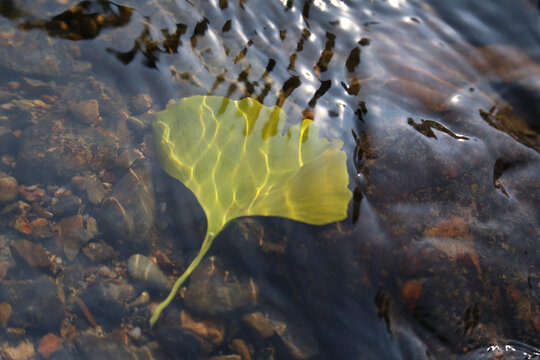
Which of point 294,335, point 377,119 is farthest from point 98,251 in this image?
point 377,119

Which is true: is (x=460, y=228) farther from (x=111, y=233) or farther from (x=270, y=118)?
(x=111, y=233)

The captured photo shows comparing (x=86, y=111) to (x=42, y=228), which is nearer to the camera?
(x=42, y=228)

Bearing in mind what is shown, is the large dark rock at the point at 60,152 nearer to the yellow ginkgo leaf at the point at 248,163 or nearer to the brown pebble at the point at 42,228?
the brown pebble at the point at 42,228

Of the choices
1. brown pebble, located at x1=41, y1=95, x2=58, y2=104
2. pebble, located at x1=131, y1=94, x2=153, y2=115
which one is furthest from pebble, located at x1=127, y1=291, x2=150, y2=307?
brown pebble, located at x1=41, y1=95, x2=58, y2=104

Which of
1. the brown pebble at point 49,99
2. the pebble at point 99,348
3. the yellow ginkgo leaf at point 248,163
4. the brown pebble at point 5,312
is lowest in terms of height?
the brown pebble at point 5,312

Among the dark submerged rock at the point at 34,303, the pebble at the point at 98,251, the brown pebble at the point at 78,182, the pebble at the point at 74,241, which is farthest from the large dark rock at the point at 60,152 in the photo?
the dark submerged rock at the point at 34,303

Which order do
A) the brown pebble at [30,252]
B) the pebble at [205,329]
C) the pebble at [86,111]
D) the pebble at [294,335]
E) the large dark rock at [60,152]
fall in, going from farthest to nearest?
the pebble at [86,111] → the large dark rock at [60,152] → the brown pebble at [30,252] → the pebble at [205,329] → the pebble at [294,335]

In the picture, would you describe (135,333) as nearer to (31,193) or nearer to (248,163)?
(248,163)
